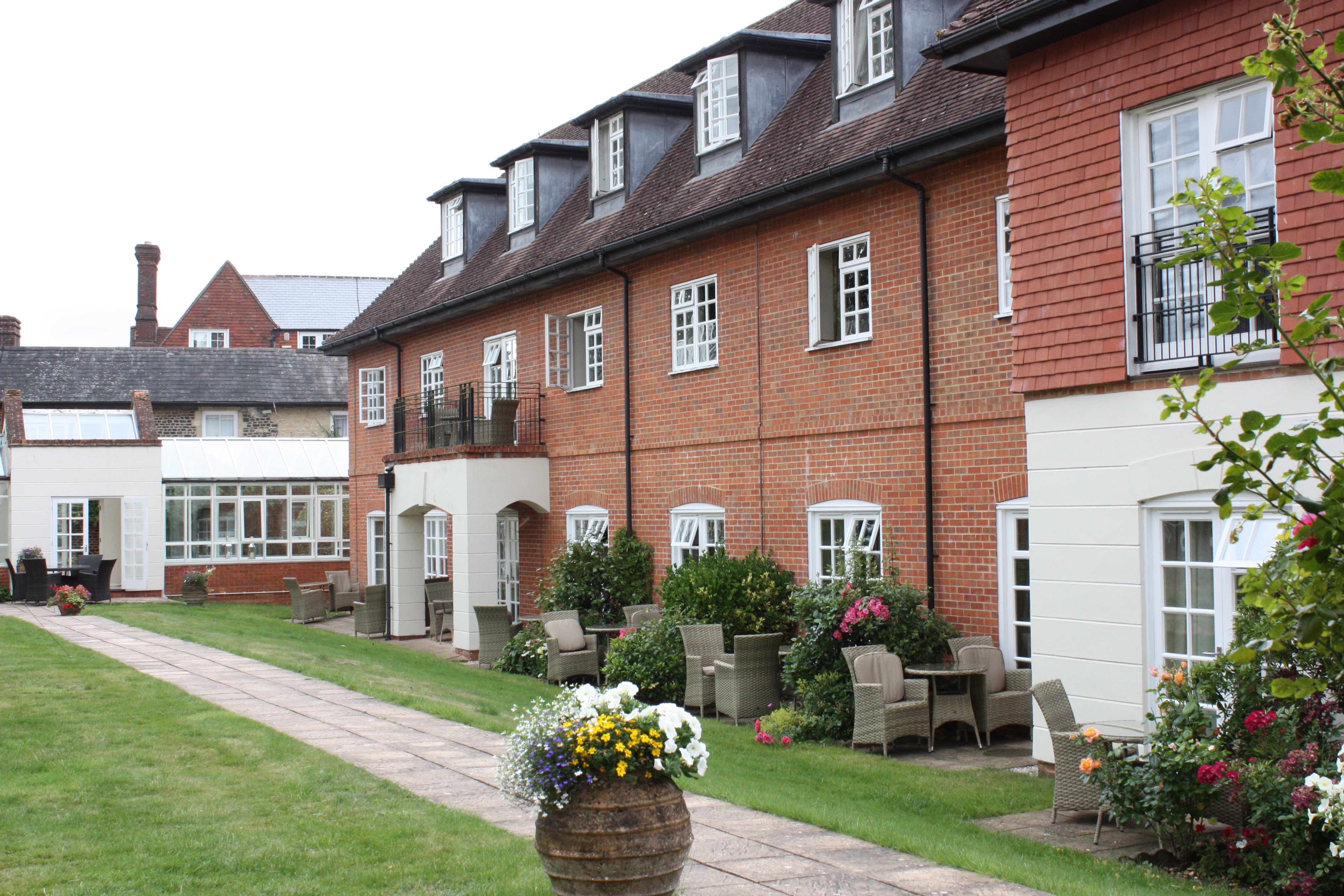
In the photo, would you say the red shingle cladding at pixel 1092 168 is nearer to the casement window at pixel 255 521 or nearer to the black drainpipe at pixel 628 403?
the black drainpipe at pixel 628 403

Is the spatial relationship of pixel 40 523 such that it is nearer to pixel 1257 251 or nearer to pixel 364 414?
pixel 364 414

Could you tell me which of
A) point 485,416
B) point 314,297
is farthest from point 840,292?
point 314,297

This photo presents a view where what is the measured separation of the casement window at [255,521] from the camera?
31.2 meters

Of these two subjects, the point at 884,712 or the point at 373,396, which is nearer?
the point at 884,712

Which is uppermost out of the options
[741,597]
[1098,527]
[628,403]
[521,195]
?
[521,195]

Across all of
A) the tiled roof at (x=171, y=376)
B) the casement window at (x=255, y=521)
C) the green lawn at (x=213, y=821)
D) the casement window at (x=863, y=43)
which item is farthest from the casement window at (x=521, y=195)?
the tiled roof at (x=171, y=376)

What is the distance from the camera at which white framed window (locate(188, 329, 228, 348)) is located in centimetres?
5347

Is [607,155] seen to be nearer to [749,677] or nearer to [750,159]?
[750,159]

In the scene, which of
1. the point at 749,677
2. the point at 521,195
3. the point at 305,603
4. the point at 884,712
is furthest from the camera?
the point at 305,603

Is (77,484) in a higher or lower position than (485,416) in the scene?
lower

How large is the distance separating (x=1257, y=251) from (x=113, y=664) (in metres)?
14.6

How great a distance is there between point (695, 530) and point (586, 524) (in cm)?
300

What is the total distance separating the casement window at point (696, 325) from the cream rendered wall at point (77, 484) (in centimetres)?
1857

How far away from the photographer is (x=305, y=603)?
25.8 m
